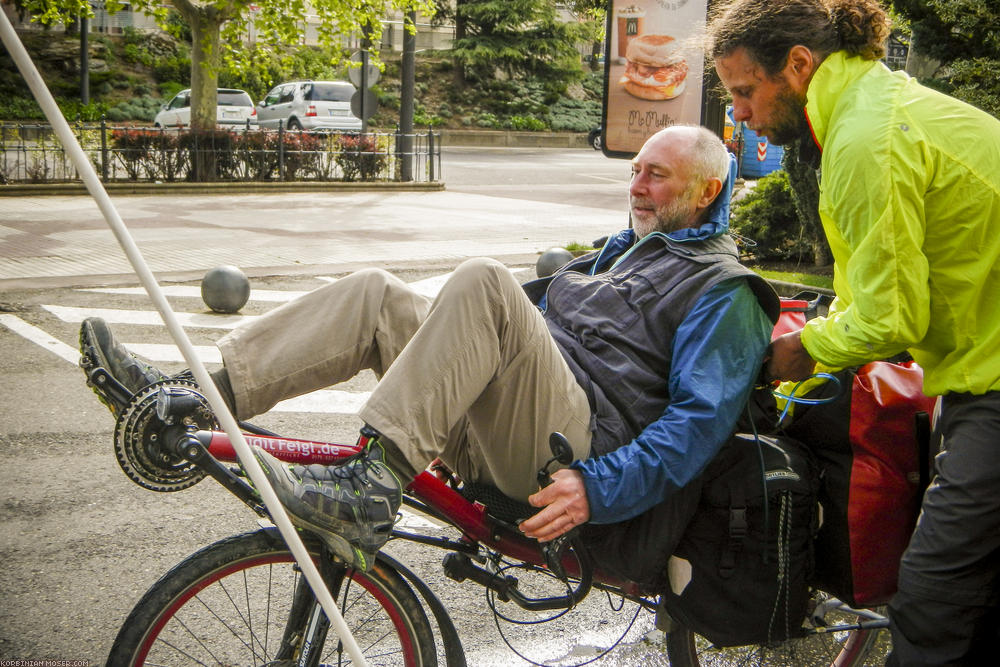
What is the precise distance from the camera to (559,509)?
8.07 feet

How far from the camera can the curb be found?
1592cm

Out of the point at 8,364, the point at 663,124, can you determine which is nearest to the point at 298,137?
the point at 663,124

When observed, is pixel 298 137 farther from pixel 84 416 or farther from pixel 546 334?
pixel 546 334

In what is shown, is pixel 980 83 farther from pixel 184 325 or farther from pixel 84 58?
pixel 84 58

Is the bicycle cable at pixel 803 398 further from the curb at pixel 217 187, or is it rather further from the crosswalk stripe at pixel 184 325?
the curb at pixel 217 187

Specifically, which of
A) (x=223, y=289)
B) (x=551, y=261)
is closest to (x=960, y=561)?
(x=223, y=289)

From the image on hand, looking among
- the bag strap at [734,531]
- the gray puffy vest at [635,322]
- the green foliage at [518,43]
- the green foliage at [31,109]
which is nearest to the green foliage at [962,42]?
the gray puffy vest at [635,322]

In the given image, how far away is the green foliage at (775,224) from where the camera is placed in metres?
10.5

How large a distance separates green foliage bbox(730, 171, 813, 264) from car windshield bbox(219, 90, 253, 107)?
2318cm

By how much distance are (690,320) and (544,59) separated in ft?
123

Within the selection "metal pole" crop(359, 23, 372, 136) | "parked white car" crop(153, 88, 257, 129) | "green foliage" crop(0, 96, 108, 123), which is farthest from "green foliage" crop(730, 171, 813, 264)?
"green foliage" crop(0, 96, 108, 123)

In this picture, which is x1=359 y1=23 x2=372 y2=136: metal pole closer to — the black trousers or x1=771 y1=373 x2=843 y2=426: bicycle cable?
x1=771 y1=373 x2=843 y2=426: bicycle cable

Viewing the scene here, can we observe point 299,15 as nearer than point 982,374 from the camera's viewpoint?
No

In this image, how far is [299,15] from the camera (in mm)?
17453
